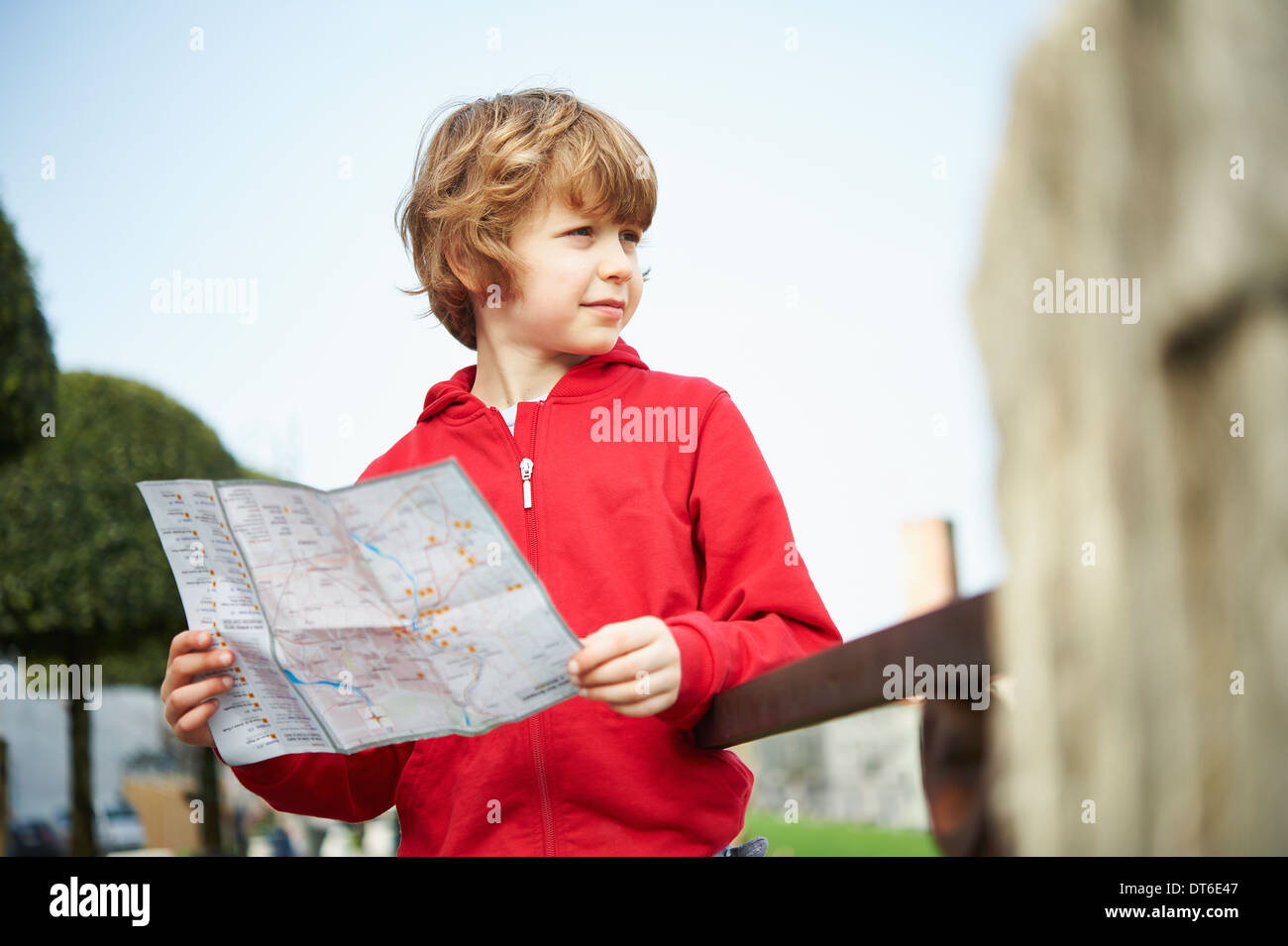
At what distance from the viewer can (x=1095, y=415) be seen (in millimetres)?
394

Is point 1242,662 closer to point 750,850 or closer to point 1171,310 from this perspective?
point 1171,310

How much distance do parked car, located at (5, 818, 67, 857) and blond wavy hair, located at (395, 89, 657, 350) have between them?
10918mm

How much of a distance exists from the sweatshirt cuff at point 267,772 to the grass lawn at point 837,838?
4.48 meters

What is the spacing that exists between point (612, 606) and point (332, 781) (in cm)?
45

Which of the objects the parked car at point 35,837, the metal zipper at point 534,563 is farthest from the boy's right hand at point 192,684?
the parked car at point 35,837

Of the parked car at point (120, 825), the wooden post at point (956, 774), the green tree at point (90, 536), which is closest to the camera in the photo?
the wooden post at point (956, 774)

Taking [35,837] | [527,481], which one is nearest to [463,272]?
[527,481]

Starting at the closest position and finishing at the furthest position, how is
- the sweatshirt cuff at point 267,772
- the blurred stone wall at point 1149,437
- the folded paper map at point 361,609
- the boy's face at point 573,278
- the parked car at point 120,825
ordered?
1. the blurred stone wall at point 1149,437
2. the folded paper map at point 361,609
3. the sweatshirt cuff at point 267,772
4. the boy's face at point 573,278
5. the parked car at point 120,825

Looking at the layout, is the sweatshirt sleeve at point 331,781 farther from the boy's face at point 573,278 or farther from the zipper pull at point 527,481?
the boy's face at point 573,278

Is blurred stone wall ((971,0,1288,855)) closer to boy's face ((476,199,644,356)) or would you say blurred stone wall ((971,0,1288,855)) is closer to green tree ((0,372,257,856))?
boy's face ((476,199,644,356))

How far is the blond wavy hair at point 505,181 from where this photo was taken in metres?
1.57

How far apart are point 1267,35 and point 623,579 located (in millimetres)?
1056

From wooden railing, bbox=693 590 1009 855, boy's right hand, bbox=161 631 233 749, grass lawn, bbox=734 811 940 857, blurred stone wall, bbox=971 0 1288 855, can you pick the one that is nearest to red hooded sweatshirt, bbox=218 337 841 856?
boy's right hand, bbox=161 631 233 749
